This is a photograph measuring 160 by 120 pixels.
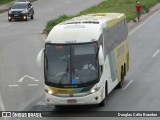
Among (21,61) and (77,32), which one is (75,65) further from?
(21,61)

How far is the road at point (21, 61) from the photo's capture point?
2391cm

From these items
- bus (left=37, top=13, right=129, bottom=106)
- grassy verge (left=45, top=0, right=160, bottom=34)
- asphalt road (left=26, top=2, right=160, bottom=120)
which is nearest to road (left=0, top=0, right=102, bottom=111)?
asphalt road (left=26, top=2, right=160, bottom=120)

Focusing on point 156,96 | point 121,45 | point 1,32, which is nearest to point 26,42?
point 1,32

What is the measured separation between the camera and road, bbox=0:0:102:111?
78.4ft

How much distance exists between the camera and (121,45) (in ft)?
83.6

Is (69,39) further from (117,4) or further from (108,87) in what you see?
(117,4)

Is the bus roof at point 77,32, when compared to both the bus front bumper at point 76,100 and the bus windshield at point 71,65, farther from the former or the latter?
the bus front bumper at point 76,100

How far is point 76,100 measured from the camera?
20.0 metres

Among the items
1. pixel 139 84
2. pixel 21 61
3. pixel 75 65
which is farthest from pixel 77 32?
pixel 21 61

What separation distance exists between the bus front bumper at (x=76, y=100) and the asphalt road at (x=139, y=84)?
1.89ft

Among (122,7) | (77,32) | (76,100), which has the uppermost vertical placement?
(77,32)

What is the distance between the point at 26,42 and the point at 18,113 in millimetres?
20410

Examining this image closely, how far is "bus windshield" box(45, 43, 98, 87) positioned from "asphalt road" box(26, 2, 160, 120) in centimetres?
136

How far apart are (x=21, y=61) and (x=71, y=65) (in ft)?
43.4
